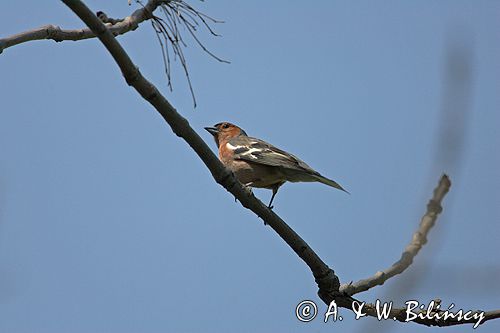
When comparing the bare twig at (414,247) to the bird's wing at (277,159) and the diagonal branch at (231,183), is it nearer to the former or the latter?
the diagonal branch at (231,183)

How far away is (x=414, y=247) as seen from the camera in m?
4.07

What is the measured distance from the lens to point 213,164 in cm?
471

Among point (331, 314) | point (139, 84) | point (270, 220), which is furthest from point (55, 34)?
point (331, 314)

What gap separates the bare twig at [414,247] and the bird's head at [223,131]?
5.55 metres

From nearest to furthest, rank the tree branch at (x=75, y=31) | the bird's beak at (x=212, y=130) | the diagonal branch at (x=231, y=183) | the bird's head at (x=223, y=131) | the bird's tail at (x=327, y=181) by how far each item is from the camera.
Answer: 1. the diagonal branch at (x=231, y=183)
2. the tree branch at (x=75, y=31)
3. the bird's tail at (x=327, y=181)
4. the bird's head at (x=223, y=131)
5. the bird's beak at (x=212, y=130)

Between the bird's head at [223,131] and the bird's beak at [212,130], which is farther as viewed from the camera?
the bird's beak at [212,130]

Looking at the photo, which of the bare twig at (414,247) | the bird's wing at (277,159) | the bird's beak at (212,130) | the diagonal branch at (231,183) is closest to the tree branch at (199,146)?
the diagonal branch at (231,183)

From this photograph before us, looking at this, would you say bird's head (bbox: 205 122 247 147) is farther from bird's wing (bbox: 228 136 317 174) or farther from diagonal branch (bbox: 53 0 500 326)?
diagonal branch (bbox: 53 0 500 326)

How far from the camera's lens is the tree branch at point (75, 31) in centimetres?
497

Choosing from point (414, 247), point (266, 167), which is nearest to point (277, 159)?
point (266, 167)

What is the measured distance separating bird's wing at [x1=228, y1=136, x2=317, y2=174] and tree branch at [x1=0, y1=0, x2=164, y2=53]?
3301mm

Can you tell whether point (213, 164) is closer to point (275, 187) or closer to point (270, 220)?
point (270, 220)

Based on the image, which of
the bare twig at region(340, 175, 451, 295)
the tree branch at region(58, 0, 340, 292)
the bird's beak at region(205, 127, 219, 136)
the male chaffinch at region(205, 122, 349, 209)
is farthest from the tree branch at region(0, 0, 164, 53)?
→ the bird's beak at region(205, 127, 219, 136)

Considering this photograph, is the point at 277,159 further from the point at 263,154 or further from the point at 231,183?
the point at 231,183
